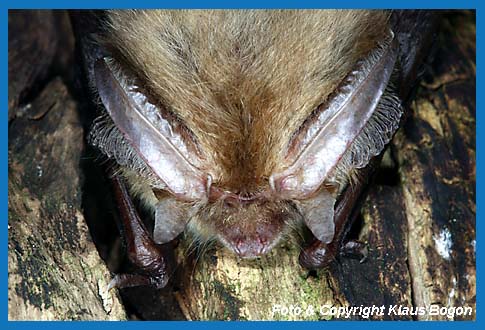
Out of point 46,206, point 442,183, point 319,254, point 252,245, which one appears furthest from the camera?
point 442,183

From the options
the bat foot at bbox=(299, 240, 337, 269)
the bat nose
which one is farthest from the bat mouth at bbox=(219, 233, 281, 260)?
the bat foot at bbox=(299, 240, 337, 269)

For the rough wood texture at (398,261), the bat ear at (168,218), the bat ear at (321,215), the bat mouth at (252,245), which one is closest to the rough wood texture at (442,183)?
the rough wood texture at (398,261)

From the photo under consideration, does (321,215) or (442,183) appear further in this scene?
(442,183)

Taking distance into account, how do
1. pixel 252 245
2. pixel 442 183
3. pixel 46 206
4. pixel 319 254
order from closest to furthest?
pixel 252 245
pixel 319 254
pixel 46 206
pixel 442 183

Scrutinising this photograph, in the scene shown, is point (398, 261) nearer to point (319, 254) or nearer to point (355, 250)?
point (355, 250)

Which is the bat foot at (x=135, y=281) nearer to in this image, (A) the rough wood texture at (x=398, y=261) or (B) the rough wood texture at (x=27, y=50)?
(A) the rough wood texture at (x=398, y=261)

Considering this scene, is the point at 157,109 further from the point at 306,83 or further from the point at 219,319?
the point at 219,319

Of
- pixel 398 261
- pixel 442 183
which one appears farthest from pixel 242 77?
pixel 442 183

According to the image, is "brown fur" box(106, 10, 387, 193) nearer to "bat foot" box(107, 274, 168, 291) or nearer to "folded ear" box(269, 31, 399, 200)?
"folded ear" box(269, 31, 399, 200)
